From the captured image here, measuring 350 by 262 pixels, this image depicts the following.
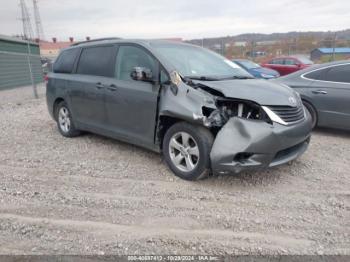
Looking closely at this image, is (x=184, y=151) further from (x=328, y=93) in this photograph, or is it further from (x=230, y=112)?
(x=328, y=93)

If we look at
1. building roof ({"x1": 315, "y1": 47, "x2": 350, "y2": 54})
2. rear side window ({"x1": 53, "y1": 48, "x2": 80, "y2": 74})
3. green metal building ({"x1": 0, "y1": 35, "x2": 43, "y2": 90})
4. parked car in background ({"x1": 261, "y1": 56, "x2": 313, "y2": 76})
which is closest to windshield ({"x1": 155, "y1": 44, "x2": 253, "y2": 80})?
rear side window ({"x1": 53, "y1": 48, "x2": 80, "y2": 74})

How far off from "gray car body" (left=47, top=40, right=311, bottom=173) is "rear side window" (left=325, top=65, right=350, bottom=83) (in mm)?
2157

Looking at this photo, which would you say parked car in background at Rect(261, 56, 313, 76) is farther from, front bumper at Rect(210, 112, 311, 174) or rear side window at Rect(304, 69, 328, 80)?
front bumper at Rect(210, 112, 311, 174)

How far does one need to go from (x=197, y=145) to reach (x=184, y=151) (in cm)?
25

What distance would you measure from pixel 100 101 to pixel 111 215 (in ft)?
7.37

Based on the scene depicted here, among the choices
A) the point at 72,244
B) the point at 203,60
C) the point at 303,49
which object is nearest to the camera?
the point at 72,244

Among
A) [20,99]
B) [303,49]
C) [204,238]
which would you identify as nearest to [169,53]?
[204,238]

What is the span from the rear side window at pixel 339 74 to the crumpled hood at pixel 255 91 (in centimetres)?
230

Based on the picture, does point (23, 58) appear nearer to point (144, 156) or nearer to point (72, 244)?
point (144, 156)

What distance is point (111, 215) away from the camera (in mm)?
3094

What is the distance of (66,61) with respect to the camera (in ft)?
18.8

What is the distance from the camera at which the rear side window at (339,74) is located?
5730mm

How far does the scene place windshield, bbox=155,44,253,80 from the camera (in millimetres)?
4094

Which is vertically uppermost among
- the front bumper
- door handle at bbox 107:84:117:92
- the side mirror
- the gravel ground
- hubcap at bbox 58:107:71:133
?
the side mirror
